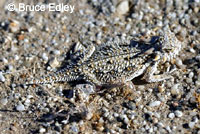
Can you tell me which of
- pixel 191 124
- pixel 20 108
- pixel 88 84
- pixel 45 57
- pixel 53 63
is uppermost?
pixel 45 57

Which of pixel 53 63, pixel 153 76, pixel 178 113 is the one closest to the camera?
pixel 178 113

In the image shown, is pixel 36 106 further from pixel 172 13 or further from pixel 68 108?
pixel 172 13

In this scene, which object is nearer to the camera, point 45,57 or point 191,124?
point 191,124

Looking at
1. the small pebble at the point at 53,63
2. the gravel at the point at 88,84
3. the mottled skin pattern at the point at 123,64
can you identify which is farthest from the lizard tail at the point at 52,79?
the small pebble at the point at 53,63

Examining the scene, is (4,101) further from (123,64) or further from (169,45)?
(169,45)

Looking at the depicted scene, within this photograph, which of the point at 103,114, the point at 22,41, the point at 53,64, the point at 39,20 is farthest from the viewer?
the point at 39,20

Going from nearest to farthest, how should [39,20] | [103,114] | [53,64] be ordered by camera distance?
[103,114]
[53,64]
[39,20]

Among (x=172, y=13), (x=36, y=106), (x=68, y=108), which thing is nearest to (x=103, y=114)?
(x=68, y=108)

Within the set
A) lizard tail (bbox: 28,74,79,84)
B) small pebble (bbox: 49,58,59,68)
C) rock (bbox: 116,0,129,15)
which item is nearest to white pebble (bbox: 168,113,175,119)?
lizard tail (bbox: 28,74,79,84)

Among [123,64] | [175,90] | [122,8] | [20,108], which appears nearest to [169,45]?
[175,90]

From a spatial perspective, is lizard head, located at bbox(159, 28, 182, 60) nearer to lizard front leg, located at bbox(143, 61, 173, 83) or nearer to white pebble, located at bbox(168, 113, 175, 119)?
lizard front leg, located at bbox(143, 61, 173, 83)
